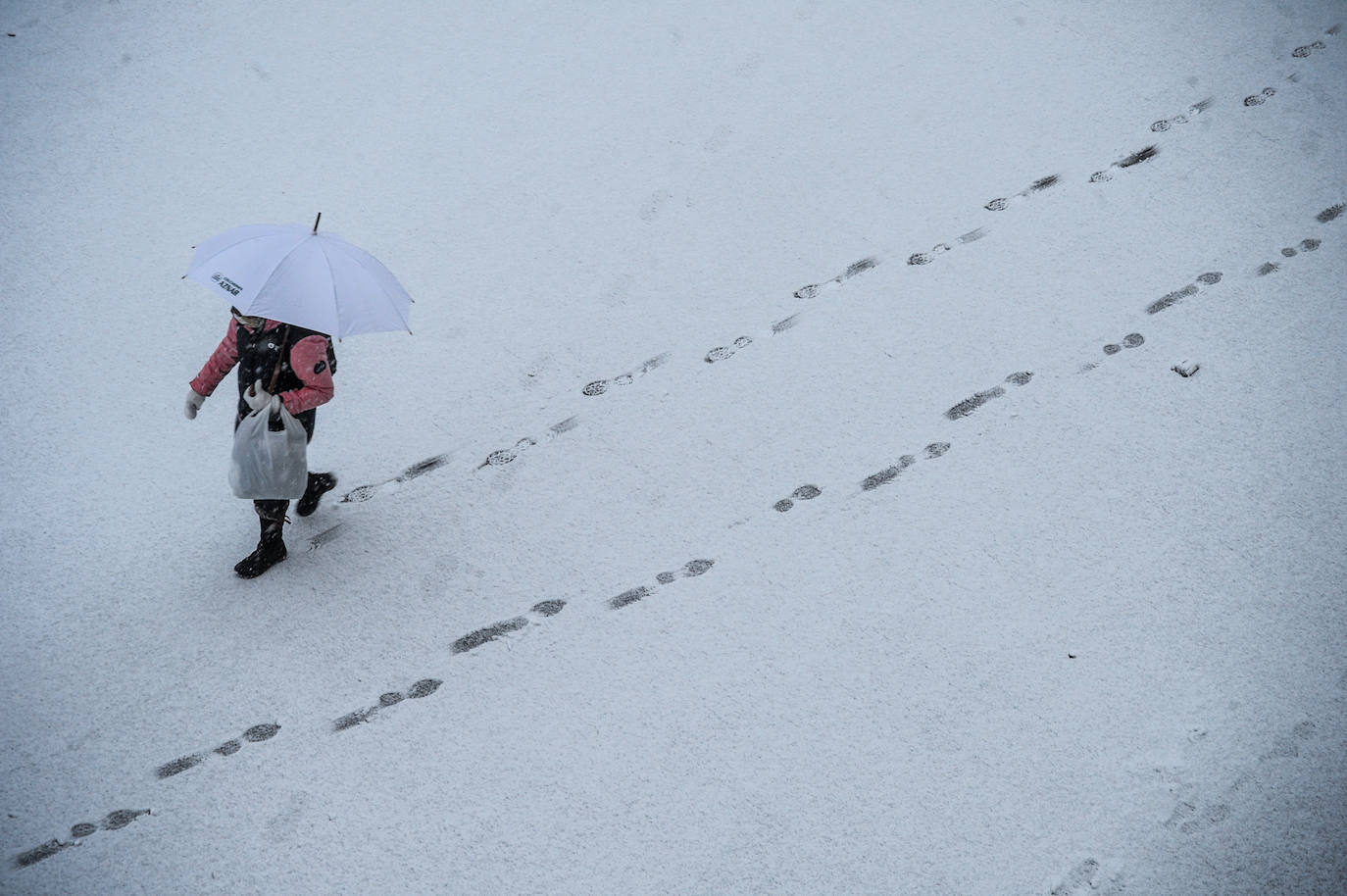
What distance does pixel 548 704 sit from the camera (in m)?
3.32

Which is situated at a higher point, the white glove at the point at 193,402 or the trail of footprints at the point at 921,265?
the white glove at the point at 193,402

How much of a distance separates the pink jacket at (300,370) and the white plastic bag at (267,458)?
8cm

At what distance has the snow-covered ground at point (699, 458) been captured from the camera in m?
3.06

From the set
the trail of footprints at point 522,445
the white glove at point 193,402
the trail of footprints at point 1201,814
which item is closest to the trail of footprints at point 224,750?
the white glove at point 193,402

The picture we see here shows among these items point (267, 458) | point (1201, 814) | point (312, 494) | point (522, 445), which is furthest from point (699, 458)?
point (1201, 814)

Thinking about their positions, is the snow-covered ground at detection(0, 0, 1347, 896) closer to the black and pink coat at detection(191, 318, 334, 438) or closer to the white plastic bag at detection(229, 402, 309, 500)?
the white plastic bag at detection(229, 402, 309, 500)

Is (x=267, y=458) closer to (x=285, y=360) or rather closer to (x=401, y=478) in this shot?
(x=285, y=360)

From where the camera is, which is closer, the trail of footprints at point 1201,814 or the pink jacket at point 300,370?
the trail of footprints at point 1201,814

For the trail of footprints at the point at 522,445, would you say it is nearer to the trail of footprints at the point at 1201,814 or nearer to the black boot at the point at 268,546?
the black boot at the point at 268,546

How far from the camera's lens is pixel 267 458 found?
10.9 ft

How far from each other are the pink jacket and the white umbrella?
0.60ft

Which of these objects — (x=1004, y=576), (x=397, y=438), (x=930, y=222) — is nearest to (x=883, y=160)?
(x=930, y=222)

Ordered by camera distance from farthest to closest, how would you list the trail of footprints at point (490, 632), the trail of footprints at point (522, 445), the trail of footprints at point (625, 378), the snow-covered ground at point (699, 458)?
the trail of footprints at point (625, 378), the trail of footprints at point (522, 445), the trail of footprints at point (490, 632), the snow-covered ground at point (699, 458)

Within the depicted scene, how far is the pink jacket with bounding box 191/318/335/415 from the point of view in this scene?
3.36m
